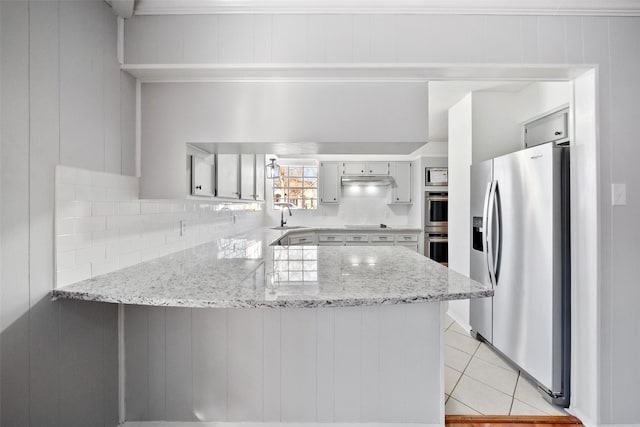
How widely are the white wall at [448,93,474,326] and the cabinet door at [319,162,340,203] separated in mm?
2123

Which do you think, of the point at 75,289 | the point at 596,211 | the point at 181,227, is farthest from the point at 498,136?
the point at 75,289

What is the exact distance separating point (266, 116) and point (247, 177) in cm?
140

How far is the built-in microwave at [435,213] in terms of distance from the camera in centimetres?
480

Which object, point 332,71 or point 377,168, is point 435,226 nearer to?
point 377,168

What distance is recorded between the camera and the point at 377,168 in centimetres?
521

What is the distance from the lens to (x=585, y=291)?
5.60 ft

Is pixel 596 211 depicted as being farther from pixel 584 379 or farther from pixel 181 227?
pixel 181 227

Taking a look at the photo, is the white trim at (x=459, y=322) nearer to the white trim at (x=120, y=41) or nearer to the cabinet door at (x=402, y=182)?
the cabinet door at (x=402, y=182)

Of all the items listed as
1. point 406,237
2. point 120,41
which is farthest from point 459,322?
point 120,41

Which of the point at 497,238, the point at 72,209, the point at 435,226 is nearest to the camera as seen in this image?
the point at 72,209

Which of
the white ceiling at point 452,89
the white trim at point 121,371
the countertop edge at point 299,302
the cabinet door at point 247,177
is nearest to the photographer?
the countertop edge at point 299,302

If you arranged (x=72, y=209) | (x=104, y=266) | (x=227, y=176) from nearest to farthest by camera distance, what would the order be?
(x=72, y=209) < (x=104, y=266) < (x=227, y=176)

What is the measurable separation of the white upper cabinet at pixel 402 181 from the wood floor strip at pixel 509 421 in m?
3.71

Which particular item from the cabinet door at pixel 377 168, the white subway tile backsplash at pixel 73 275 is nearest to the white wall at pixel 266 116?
the white subway tile backsplash at pixel 73 275
